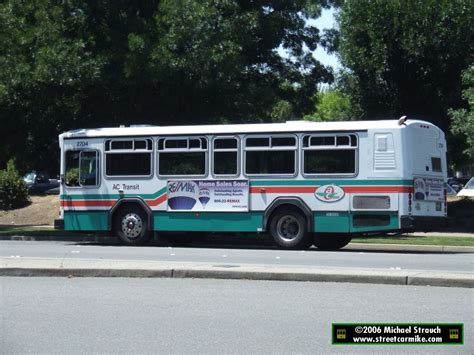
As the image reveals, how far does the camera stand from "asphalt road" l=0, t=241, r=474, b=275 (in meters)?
15.8

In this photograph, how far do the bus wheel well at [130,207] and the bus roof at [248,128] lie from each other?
1.69 metres

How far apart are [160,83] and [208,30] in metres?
2.21

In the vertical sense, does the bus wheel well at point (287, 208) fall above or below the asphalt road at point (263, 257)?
above

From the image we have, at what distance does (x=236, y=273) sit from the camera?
42.3 ft

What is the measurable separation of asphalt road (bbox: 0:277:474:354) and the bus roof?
8379 mm

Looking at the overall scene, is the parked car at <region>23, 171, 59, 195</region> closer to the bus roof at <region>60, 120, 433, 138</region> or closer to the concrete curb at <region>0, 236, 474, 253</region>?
the concrete curb at <region>0, 236, 474, 253</region>

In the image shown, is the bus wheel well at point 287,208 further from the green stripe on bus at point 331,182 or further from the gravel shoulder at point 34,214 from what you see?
the gravel shoulder at point 34,214

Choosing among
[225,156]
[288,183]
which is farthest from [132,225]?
[288,183]

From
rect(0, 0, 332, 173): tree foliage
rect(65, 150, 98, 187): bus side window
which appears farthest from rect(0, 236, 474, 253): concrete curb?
rect(0, 0, 332, 173): tree foliage

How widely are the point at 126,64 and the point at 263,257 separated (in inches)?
362

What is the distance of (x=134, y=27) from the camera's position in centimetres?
2614

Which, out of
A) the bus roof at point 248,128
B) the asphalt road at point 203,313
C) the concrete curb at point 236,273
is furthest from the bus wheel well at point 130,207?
the asphalt road at point 203,313

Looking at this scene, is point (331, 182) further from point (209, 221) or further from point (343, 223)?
point (209, 221)

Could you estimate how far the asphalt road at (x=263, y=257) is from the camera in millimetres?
15812
